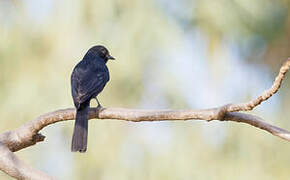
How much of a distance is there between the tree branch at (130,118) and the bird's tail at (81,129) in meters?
0.22

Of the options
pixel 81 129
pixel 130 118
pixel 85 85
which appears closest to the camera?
pixel 130 118

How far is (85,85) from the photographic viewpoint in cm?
476

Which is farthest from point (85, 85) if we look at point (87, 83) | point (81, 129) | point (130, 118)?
point (130, 118)

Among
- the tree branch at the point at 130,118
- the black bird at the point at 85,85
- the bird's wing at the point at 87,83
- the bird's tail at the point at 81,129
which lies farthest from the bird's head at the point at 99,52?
the tree branch at the point at 130,118

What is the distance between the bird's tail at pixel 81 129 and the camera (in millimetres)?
4359

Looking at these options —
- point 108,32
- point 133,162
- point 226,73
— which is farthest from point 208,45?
point 133,162

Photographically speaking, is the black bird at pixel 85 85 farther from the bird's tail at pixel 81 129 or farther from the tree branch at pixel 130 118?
the tree branch at pixel 130 118

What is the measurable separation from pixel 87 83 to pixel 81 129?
0.49 m

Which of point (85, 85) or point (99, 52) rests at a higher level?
point (99, 52)

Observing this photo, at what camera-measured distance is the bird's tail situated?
4359mm

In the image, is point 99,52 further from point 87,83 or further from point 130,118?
point 130,118

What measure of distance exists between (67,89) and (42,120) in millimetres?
2043

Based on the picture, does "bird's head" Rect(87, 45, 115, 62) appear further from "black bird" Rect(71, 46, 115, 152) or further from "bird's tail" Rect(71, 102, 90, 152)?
"bird's tail" Rect(71, 102, 90, 152)

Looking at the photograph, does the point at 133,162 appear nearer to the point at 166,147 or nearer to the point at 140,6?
the point at 166,147
